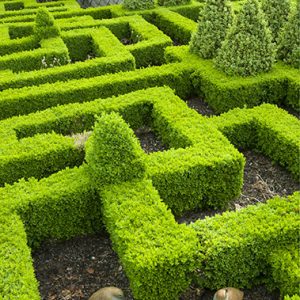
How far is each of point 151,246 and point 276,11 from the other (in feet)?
30.6

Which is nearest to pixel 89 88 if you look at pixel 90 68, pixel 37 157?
pixel 90 68

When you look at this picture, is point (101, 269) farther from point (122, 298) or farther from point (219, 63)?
point (219, 63)

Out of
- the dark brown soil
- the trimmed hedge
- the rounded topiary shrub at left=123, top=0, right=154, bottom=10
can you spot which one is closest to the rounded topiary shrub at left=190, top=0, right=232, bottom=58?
the trimmed hedge

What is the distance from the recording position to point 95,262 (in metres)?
7.64

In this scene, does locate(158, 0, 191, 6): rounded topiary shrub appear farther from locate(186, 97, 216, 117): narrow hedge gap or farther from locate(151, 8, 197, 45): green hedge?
locate(186, 97, 216, 117): narrow hedge gap

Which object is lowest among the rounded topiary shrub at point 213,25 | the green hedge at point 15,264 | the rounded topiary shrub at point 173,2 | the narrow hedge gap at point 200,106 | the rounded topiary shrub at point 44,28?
the narrow hedge gap at point 200,106

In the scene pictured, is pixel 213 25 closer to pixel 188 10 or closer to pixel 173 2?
pixel 188 10

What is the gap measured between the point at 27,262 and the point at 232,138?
5.44 metres

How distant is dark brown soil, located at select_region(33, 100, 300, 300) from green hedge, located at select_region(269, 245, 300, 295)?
0.43m

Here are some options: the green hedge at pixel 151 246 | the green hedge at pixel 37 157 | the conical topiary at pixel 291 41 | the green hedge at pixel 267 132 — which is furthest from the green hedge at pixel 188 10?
the green hedge at pixel 151 246

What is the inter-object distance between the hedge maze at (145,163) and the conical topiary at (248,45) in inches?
11.6

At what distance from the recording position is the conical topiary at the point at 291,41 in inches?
465

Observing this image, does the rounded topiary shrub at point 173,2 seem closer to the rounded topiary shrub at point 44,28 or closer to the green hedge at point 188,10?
the green hedge at point 188,10

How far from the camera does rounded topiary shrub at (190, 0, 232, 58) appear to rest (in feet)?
40.9
